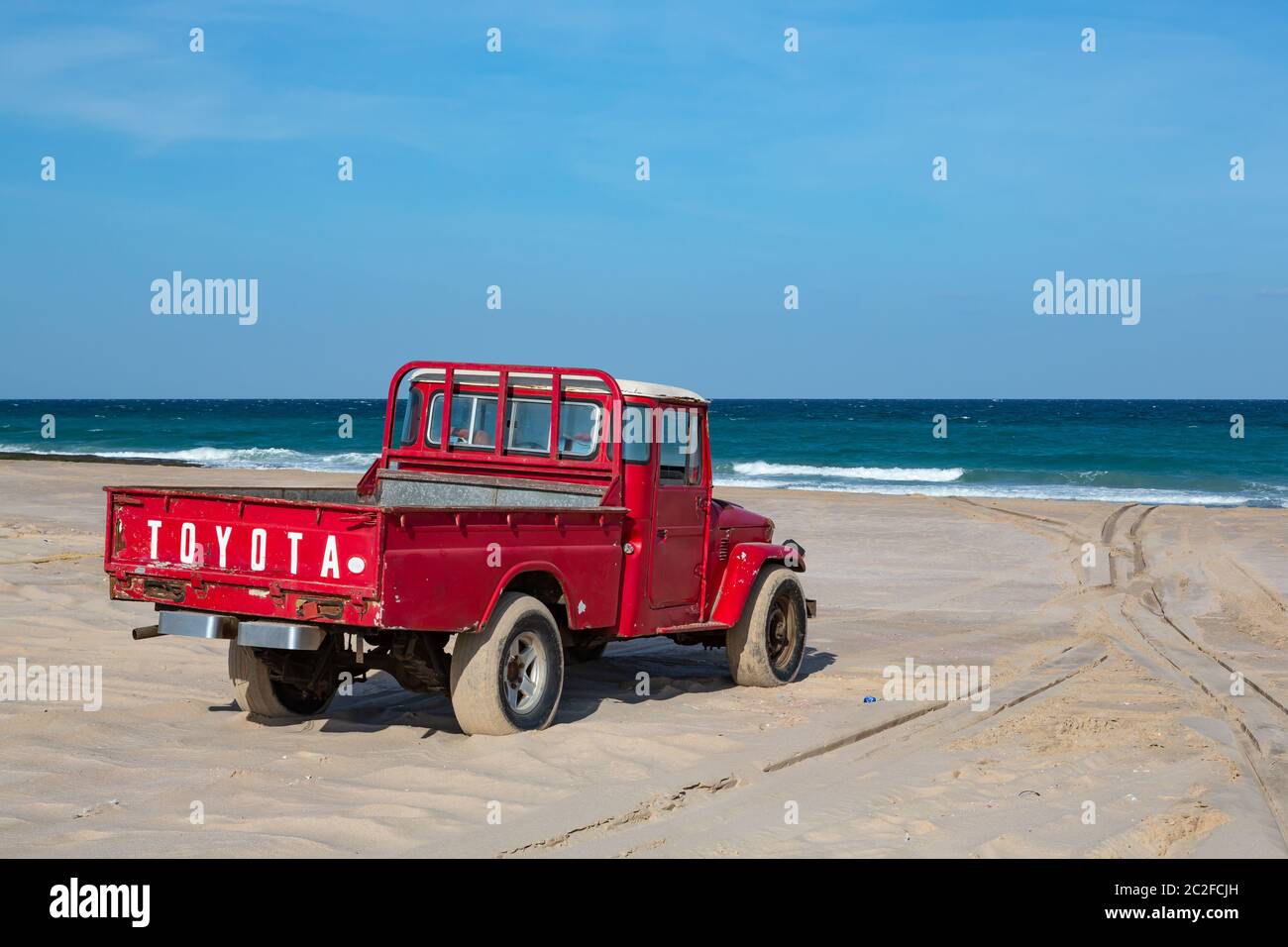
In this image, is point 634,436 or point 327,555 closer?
point 327,555

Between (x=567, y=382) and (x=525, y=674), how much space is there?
6.96 ft

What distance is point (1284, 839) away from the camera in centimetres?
594

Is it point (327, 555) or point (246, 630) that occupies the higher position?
point (327, 555)

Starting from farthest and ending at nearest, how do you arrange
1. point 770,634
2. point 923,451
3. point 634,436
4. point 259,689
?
point 923,451 < point 770,634 < point 634,436 < point 259,689

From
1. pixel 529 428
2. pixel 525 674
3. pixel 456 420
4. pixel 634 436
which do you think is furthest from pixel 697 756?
pixel 456 420

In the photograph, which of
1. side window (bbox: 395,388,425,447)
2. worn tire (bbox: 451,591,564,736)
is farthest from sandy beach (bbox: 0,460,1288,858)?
side window (bbox: 395,388,425,447)

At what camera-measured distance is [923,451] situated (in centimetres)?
5519

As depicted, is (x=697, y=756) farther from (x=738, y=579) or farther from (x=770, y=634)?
(x=770, y=634)

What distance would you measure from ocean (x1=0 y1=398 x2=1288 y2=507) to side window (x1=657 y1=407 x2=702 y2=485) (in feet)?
90.1

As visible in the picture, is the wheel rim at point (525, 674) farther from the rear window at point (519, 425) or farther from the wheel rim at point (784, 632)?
the wheel rim at point (784, 632)

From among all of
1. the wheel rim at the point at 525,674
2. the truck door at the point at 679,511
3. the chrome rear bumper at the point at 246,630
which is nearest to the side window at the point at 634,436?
the truck door at the point at 679,511

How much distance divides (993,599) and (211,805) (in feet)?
37.1

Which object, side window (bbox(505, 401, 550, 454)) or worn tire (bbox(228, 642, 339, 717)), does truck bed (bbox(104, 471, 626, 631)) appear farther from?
side window (bbox(505, 401, 550, 454))
